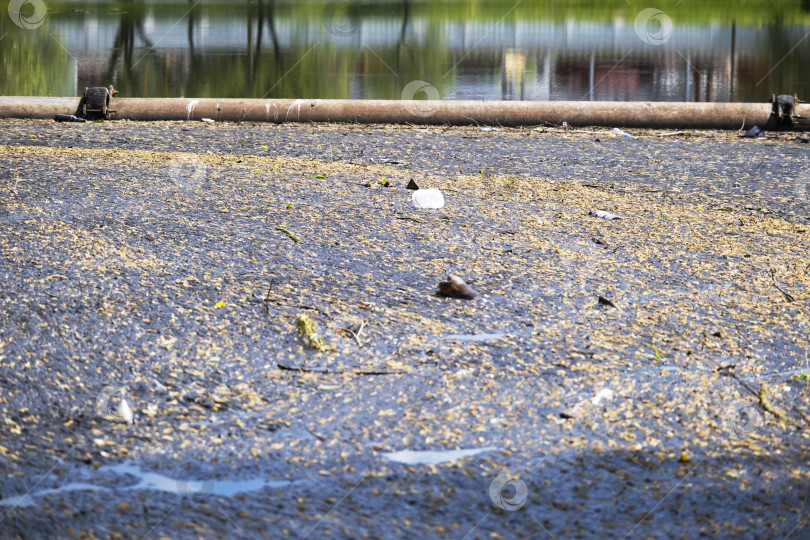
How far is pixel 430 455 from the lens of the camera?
258 cm

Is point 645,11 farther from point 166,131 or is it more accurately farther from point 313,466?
point 313,466

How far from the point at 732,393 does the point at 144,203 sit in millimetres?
3412

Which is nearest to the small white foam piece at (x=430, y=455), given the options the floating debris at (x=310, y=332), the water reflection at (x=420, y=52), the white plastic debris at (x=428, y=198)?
the floating debris at (x=310, y=332)

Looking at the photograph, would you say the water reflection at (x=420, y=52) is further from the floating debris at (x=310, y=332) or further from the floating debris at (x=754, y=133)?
the floating debris at (x=310, y=332)

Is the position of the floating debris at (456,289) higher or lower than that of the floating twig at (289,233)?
lower

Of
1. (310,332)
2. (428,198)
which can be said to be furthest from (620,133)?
(310,332)

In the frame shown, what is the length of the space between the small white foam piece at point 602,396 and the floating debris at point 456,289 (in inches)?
37.3

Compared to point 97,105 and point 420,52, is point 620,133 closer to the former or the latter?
point 97,105

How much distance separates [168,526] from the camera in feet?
7.24

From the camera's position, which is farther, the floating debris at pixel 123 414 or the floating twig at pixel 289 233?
the floating twig at pixel 289 233

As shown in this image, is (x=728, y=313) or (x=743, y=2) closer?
(x=728, y=313)

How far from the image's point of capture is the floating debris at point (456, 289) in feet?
12.4

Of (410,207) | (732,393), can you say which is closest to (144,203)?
(410,207)

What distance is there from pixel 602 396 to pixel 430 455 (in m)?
0.68
